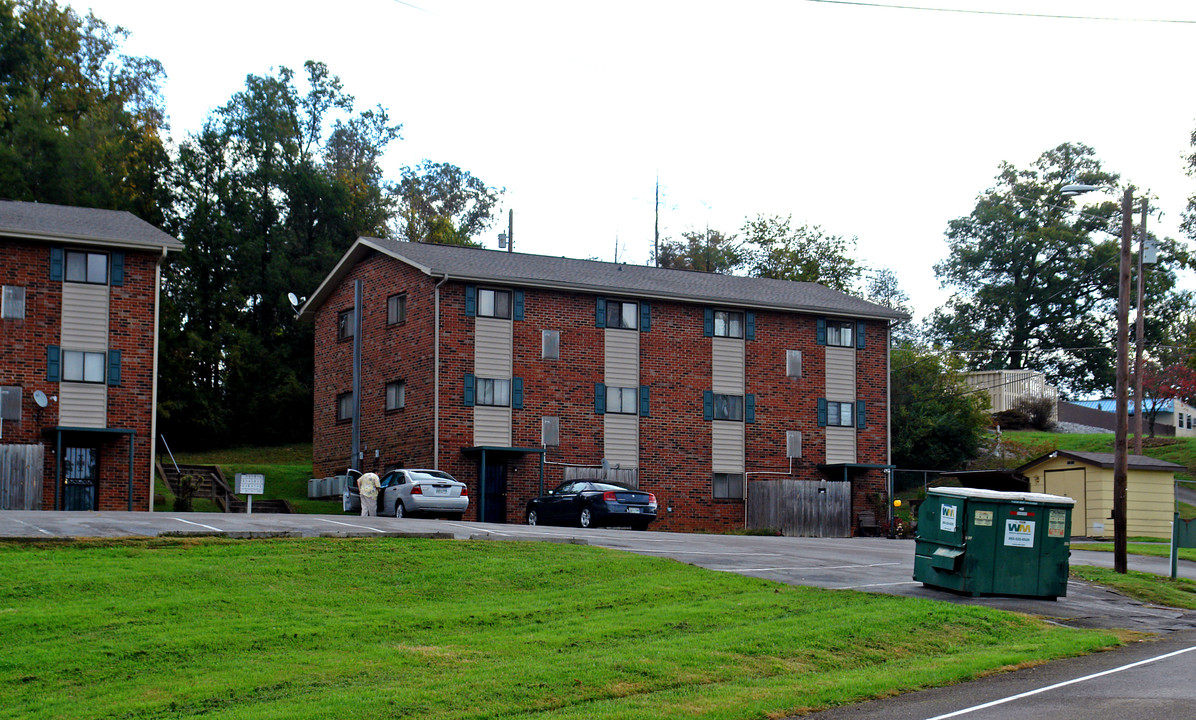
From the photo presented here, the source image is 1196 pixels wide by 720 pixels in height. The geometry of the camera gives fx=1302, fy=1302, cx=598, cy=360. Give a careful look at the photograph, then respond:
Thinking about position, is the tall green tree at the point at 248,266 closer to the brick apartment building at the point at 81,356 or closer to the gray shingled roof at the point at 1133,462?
the brick apartment building at the point at 81,356

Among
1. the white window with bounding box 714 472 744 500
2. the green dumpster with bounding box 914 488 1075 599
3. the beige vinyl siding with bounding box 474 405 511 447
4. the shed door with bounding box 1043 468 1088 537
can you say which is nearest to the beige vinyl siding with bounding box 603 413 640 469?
the white window with bounding box 714 472 744 500

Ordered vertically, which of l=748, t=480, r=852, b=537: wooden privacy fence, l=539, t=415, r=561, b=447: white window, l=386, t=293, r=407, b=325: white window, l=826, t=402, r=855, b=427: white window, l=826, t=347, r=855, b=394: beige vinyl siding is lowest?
l=748, t=480, r=852, b=537: wooden privacy fence

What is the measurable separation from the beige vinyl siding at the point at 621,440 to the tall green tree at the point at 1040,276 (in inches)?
1609

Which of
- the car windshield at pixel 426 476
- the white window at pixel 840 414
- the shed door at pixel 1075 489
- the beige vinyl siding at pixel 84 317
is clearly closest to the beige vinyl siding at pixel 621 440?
the white window at pixel 840 414

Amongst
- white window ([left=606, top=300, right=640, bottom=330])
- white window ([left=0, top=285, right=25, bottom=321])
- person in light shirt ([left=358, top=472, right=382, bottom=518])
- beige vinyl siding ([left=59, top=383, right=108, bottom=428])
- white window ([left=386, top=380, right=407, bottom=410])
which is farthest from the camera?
white window ([left=606, top=300, right=640, bottom=330])

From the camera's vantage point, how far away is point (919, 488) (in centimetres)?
5247

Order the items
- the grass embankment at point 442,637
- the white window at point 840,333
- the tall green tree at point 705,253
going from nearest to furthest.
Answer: the grass embankment at point 442,637 → the white window at point 840,333 → the tall green tree at point 705,253

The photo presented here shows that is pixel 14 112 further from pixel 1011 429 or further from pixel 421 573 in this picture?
pixel 1011 429

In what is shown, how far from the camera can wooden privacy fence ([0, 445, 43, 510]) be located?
33.2 metres

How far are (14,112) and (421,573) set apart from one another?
44225 mm

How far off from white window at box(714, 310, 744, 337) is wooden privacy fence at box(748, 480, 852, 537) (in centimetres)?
512

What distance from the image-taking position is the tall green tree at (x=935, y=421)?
54.0 metres

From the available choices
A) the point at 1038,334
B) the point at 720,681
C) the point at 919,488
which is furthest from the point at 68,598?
the point at 1038,334

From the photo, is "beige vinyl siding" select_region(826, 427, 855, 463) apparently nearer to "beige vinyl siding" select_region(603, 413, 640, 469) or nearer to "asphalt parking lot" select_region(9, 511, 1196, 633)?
"beige vinyl siding" select_region(603, 413, 640, 469)
